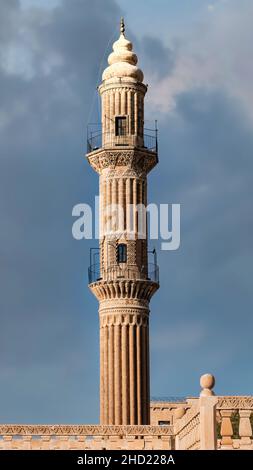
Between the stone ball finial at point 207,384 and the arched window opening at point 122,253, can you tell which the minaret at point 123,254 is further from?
the stone ball finial at point 207,384

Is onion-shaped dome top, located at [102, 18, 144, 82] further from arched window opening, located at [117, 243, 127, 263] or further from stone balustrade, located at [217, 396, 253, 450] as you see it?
stone balustrade, located at [217, 396, 253, 450]

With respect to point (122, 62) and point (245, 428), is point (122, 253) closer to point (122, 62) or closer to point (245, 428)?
point (122, 62)

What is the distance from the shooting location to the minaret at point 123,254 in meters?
66.3

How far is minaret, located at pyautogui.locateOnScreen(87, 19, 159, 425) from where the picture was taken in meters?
66.3

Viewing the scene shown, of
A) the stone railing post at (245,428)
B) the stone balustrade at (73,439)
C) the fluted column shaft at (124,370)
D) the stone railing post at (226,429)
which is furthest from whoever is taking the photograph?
the fluted column shaft at (124,370)

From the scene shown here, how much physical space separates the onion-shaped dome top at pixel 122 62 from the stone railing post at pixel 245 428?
41205 millimetres

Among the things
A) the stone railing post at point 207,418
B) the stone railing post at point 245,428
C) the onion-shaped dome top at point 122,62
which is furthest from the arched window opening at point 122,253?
the stone railing post at point 245,428

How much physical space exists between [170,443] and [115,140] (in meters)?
18.5

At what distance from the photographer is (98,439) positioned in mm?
58094

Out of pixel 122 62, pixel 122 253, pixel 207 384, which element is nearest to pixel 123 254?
pixel 122 253
